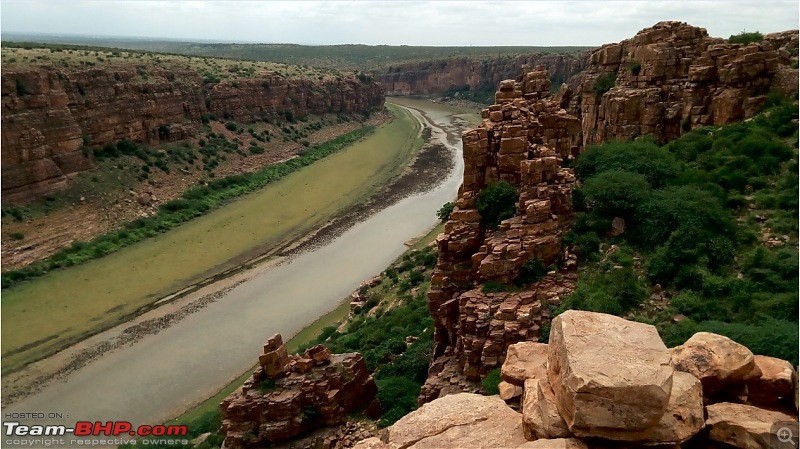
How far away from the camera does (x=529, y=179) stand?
14.4m

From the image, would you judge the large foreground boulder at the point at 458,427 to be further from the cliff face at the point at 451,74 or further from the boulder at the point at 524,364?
the cliff face at the point at 451,74

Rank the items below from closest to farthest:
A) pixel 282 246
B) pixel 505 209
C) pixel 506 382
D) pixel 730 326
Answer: pixel 506 382
pixel 730 326
pixel 505 209
pixel 282 246

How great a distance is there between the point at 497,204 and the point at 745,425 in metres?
9.00

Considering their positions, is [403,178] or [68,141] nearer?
[68,141]

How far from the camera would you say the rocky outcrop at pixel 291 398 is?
13.4 m

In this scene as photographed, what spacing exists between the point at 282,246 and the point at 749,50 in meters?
25.2

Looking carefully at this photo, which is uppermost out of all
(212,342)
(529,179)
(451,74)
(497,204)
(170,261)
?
(451,74)

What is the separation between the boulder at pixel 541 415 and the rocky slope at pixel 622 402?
0.04ft

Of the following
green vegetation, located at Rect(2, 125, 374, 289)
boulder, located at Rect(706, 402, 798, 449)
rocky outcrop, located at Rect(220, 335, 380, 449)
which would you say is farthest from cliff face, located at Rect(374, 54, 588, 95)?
boulder, located at Rect(706, 402, 798, 449)

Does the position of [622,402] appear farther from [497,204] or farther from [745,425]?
[497,204]

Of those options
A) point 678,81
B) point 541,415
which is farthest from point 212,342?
point 678,81

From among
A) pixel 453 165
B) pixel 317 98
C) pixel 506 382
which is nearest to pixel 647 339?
pixel 506 382

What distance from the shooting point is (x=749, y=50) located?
2005cm

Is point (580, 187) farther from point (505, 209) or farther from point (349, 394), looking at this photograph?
point (349, 394)
